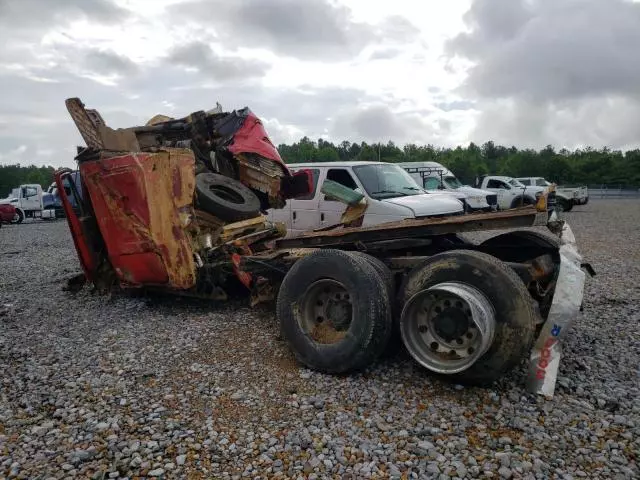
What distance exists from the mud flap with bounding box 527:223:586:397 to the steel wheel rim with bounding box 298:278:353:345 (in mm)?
1374

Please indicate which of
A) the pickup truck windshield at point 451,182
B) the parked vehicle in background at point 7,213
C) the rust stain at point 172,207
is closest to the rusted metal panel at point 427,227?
the rust stain at point 172,207

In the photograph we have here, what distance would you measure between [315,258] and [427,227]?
0.98 meters

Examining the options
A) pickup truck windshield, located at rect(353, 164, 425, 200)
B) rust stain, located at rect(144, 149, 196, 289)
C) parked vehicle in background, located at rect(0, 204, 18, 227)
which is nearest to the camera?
rust stain, located at rect(144, 149, 196, 289)

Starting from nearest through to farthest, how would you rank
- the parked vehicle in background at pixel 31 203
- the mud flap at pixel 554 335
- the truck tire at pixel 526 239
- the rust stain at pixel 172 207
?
the mud flap at pixel 554 335 → the truck tire at pixel 526 239 → the rust stain at pixel 172 207 → the parked vehicle in background at pixel 31 203

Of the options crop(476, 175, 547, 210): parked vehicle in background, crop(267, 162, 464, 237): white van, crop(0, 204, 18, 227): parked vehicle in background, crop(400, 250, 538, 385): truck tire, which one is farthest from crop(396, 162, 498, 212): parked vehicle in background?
crop(0, 204, 18, 227): parked vehicle in background

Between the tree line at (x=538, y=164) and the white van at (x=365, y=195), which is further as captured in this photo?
the tree line at (x=538, y=164)

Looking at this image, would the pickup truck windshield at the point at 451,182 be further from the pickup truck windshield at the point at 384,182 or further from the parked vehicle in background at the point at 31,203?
the parked vehicle in background at the point at 31,203

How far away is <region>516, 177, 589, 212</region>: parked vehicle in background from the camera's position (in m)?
25.8

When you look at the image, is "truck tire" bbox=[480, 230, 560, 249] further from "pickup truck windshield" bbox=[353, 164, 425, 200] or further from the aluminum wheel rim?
"pickup truck windshield" bbox=[353, 164, 425, 200]

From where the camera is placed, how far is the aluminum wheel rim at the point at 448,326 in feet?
10.8

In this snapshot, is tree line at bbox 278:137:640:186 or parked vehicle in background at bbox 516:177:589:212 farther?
tree line at bbox 278:137:640:186

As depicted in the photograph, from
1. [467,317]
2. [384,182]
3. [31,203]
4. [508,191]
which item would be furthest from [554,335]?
[31,203]

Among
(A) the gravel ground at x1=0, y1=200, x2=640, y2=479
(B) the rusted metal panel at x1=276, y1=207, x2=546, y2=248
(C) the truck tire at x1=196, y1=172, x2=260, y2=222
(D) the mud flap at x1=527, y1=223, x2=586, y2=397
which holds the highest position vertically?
(C) the truck tire at x1=196, y1=172, x2=260, y2=222

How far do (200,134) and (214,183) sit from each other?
1.03 m
